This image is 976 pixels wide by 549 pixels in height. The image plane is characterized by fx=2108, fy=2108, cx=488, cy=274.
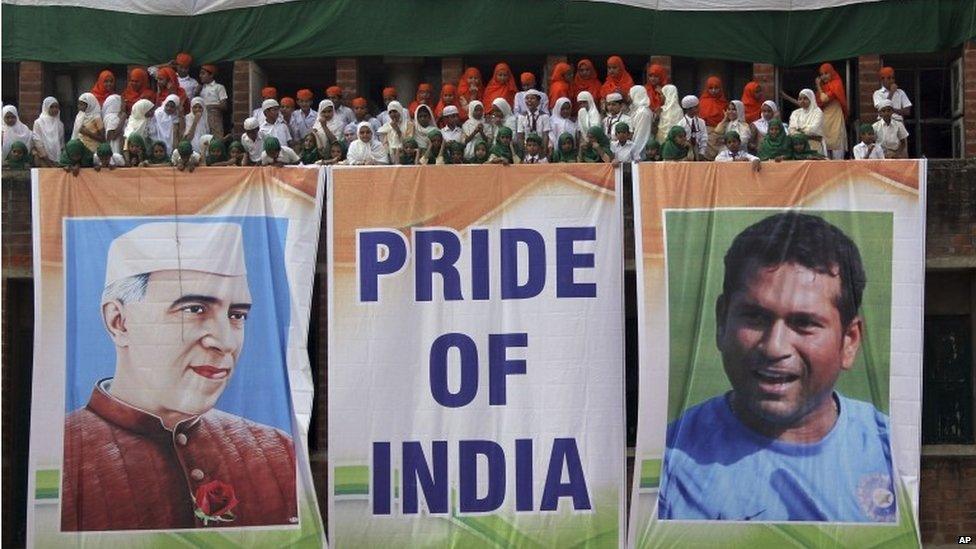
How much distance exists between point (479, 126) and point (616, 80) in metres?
1.74

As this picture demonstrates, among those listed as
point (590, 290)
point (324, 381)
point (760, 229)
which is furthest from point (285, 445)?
point (760, 229)

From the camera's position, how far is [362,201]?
22062 millimetres

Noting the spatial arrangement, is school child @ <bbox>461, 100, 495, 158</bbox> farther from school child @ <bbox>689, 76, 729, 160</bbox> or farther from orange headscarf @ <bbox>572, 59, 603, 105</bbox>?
school child @ <bbox>689, 76, 729, 160</bbox>

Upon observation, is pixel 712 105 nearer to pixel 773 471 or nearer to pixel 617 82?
pixel 617 82

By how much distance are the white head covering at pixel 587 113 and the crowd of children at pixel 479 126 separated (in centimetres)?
2

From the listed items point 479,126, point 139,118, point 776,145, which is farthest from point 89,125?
point 776,145

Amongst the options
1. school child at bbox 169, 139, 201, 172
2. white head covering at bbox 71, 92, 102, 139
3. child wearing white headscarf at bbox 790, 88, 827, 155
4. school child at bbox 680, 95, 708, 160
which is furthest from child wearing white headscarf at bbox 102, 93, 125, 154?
child wearing white headscarf at bbox 790, 88, 827, 155

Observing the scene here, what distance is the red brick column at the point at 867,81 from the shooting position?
78.3ft

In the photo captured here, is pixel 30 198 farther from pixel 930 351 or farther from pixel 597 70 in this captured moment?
pixel 930 351

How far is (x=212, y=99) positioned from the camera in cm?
2398

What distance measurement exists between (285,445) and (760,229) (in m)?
5.40

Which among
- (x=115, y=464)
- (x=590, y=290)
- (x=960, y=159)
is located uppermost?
(x=960, y=159)

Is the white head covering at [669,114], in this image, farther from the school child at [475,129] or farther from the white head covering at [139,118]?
the white head covering at [139,118]

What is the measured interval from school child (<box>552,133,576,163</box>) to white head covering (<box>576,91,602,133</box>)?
0.42 metres
